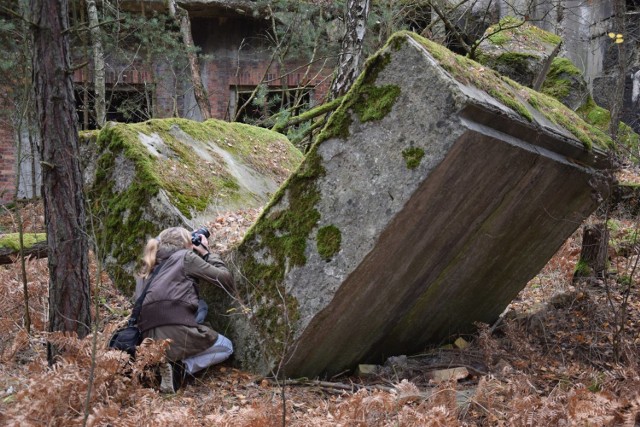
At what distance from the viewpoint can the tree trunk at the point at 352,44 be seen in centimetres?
830

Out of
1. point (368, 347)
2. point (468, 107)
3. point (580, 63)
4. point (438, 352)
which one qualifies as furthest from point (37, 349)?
point (580, 63)

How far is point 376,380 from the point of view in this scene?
16.2 feet

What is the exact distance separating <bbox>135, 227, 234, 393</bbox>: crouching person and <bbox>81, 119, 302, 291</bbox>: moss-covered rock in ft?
1.88

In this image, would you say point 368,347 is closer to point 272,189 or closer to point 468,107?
point 468,107

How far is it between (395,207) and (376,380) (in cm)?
144

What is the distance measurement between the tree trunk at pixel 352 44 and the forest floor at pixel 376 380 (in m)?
2.91

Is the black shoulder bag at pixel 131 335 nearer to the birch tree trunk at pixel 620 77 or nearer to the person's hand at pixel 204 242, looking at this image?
the person's hand at pixel 204 242

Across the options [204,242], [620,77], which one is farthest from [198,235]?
[620,77]

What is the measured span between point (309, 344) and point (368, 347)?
2.12 ft

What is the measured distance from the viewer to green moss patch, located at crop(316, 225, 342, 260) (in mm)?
4398

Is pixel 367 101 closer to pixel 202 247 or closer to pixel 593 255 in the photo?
pixel 202 247

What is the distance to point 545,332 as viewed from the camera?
5.75m

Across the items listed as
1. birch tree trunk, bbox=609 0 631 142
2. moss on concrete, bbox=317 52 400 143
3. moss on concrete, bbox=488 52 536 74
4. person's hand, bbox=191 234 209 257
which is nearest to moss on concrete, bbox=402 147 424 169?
moss on concrete, bbox=317 52 400 143

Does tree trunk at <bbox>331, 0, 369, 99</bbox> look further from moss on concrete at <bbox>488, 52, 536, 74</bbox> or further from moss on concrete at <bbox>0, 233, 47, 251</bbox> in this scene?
moss on concrete at <bbox>0, 233, 47, 251</bbox>
